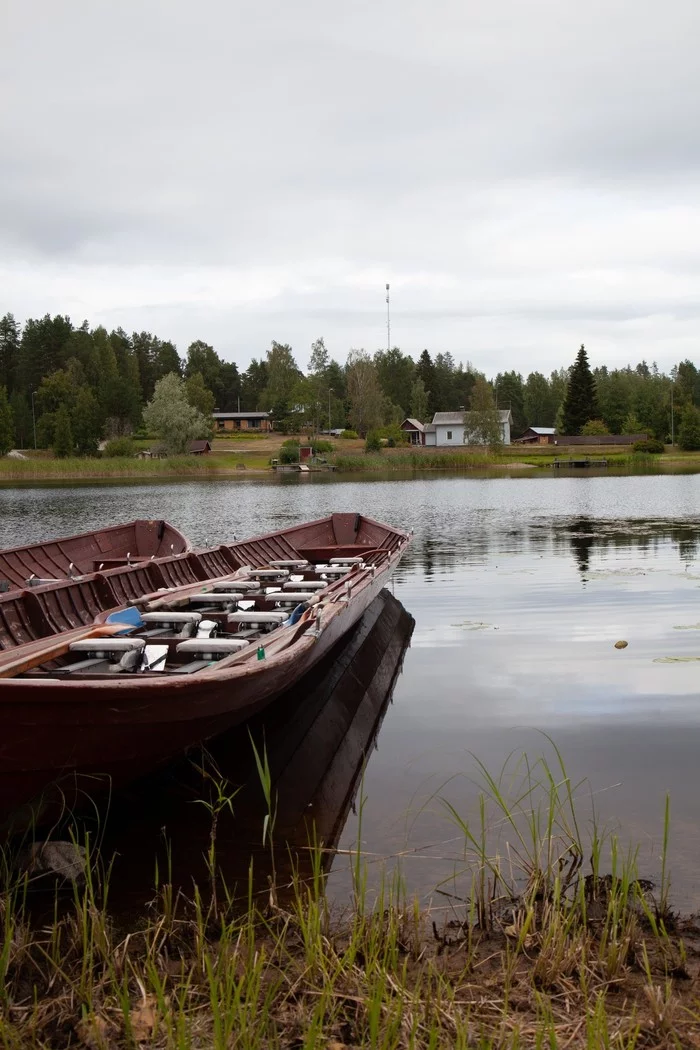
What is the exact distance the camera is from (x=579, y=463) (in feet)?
281

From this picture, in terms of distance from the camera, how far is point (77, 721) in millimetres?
5148

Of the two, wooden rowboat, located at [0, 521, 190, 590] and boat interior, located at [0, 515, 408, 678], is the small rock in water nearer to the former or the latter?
boat interior, located at [0, 515, 408, 678]

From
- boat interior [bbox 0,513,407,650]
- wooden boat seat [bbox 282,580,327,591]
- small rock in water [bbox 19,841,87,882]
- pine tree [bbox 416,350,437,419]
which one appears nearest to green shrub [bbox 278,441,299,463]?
pine tree [bbox 416,350,437,419]

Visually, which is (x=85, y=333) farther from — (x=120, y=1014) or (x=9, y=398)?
(x=120, y=1014)

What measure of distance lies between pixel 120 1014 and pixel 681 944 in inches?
101

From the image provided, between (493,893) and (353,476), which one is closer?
(493,893)

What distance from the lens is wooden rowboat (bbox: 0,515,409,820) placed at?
507 cm

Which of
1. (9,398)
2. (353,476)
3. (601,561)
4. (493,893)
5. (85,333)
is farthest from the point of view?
(85,333)

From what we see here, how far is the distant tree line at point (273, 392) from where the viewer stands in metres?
103

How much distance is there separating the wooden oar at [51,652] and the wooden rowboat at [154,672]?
13mm

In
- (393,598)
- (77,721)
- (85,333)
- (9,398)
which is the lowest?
(393,598)

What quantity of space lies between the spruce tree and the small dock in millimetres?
20036

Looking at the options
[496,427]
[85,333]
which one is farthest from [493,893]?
[85,333]

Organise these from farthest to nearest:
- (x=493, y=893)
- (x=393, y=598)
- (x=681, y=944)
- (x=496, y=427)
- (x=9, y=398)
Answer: (x=9, y=398), (x=496, y=427), (x=393, y=598), (x=493, y=893), (x=681, y=944)
